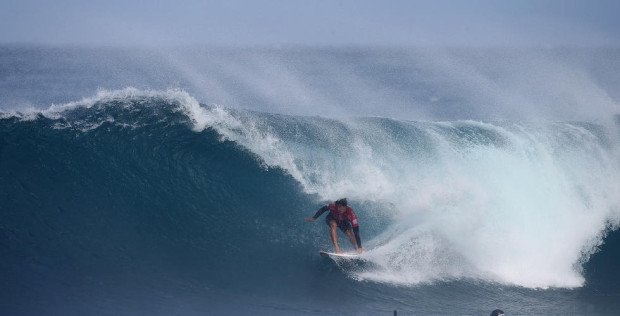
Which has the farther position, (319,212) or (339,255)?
(319,212)

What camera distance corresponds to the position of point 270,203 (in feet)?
38.7

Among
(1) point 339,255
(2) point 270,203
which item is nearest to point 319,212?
(1) point 339,255

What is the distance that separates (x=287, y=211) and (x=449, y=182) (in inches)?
142

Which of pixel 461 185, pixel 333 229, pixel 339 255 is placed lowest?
pixel 339 255

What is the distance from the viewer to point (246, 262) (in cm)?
974

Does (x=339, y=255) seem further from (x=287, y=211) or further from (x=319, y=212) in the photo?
(x=287, y=211)

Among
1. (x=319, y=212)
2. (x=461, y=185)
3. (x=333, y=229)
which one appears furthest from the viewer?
(x=461, y=185)

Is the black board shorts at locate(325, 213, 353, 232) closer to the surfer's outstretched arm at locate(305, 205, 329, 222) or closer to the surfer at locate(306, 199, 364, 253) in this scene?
the surfer at locate(306, 199, 364, 253)

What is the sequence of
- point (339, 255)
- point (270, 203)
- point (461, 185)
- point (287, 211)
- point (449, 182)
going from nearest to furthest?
point (339, 255) < point (287, 211) < point (270, 203) < point (461, 185) < point (449, 182)

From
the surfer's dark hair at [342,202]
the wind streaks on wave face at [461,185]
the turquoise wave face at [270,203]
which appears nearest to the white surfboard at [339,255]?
the turquoise wave face at [270,203]

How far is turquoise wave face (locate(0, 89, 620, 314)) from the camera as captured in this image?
9.02 meters

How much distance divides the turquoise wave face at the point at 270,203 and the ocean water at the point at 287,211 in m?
0.04

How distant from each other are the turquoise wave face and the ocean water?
0.04 meters

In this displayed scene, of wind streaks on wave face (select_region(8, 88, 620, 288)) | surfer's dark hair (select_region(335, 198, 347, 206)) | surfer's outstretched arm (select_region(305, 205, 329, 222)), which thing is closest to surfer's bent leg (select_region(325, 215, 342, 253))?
surfer's outstretched arm (select_region(305, 205, 329, 222))
